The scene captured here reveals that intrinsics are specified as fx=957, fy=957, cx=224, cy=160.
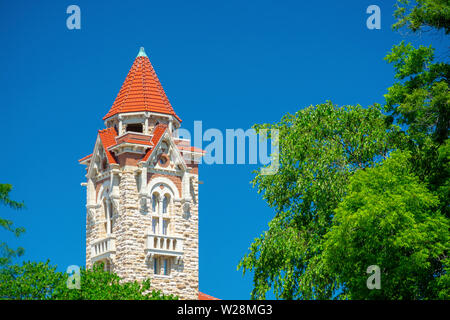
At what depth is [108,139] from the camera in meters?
67.6

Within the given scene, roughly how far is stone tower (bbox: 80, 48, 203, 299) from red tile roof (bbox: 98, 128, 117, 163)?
0.07 metres

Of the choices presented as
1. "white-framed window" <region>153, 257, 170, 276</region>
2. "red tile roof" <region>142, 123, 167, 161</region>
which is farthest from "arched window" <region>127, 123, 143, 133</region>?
"white-framed window" <region>153, 257, 170, 276</region>

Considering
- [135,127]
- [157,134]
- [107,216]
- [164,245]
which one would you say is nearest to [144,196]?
[107,216]

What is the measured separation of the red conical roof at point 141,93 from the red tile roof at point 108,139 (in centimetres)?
137

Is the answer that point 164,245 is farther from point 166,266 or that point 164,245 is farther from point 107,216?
point 107,216

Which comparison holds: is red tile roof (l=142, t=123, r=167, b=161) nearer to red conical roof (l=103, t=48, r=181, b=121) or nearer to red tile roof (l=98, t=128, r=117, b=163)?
red conical roof (l=103, t=48, r=181, b=121)

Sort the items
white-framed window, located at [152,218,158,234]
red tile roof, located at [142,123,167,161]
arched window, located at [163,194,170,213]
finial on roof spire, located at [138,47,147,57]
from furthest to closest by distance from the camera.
A: finial on roof spire, located at [138,47,147,57] < arched window, located at [163,194,170,213] < white-framed window, located at [152,218,158,234] < red tile roof, located at [142,123,167,161]

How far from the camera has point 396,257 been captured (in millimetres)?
39312

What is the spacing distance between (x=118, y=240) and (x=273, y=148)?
20.3 meters

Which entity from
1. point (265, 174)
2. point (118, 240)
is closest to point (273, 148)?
point (265, 174)

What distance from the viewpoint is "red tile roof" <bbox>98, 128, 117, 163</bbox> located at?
6662 centimetres

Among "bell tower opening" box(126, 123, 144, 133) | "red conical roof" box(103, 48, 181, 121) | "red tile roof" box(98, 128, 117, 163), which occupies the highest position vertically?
"red conical roof" box(103, 48, 181, 121)

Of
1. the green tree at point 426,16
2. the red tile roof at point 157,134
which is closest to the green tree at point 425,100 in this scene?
the green tree at point 426,16

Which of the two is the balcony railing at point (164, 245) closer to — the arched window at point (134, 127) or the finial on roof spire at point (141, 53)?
the arched window at point (134, 127)
